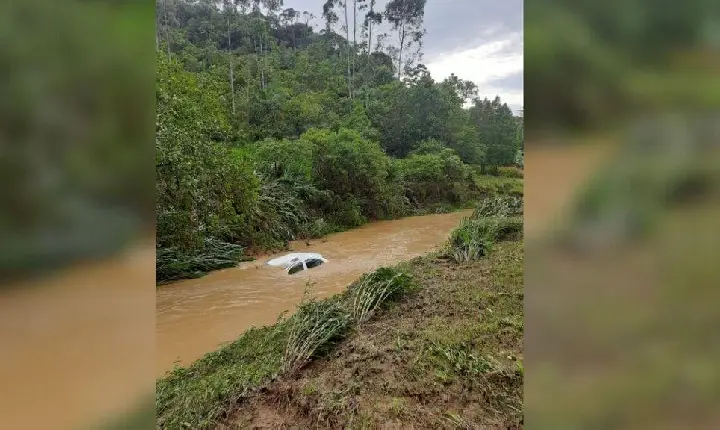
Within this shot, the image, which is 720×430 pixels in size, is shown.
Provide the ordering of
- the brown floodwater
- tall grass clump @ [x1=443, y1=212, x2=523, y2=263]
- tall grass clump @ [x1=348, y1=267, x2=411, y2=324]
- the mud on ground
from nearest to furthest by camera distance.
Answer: the mud on ground → tall grass clump @ [x1=348, y1=267, x2=411, y2=324] → the brown floodwater → tall grass clump @ [x1=443, y1=212, x2=523, y2=263]

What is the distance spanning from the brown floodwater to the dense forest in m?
0.54

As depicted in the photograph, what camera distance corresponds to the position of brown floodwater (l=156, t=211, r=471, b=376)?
453cm

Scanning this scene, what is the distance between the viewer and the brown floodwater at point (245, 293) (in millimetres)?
4531

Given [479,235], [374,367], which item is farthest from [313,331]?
[479,235]

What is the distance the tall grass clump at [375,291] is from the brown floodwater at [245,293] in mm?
551

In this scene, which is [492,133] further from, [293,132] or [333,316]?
[333,316]

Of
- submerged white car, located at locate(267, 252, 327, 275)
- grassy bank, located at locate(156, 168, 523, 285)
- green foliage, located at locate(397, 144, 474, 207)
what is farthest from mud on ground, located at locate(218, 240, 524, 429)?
green foliage, located at locate(397, 144, 474, 207)

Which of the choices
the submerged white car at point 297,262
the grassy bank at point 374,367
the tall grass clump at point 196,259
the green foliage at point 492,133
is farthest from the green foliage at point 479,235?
the green foliage at point 492,133

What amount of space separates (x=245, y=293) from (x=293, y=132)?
8.81 metres

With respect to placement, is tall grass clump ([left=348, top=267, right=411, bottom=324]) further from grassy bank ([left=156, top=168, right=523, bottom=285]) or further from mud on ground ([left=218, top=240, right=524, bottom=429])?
grassy bank ([left=156, top=168, right=523, bottom=285])

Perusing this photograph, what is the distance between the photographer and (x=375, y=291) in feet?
14.4

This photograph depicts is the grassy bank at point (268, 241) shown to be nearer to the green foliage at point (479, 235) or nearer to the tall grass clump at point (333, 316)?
the green foliage at point (479, 235)
